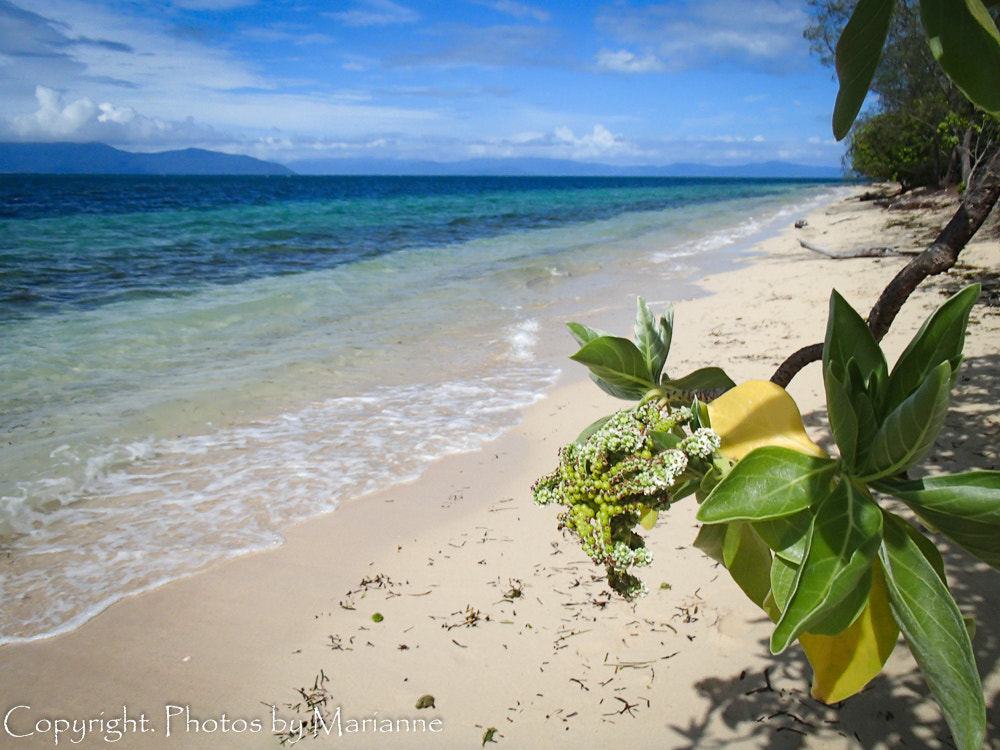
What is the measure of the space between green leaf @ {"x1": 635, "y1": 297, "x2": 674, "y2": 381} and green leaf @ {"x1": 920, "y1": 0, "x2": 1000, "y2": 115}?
0.53 m

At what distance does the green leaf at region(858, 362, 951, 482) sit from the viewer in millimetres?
675

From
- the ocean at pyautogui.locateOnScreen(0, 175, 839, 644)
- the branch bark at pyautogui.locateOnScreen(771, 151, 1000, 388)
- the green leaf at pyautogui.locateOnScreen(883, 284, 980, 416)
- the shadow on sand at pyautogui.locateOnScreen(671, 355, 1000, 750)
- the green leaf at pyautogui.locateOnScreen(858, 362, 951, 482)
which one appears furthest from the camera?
the ocean at pyautogui.locateOnScreen(0, 175, 839, 644)

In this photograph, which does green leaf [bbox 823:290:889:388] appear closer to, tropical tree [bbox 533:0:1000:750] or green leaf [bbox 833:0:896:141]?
tropical tree [bbox 533:0:1000:750]

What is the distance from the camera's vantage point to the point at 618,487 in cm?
75

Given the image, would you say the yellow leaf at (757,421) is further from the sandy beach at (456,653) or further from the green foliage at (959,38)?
the sandy beach at (456,653)

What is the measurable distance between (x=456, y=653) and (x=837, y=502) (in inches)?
97.0

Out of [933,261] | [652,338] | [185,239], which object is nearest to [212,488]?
[652,338]

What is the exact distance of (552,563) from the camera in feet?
11.5

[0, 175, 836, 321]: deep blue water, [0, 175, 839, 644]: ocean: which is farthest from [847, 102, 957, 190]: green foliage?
[0, 175, 839, 644]: ocean

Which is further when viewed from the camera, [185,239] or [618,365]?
[185,239]

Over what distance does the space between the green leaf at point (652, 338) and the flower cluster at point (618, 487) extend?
301mm

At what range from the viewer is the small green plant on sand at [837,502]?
732 mm

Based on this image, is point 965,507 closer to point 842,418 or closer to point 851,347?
point 842,418

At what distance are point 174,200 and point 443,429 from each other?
4067 cm
